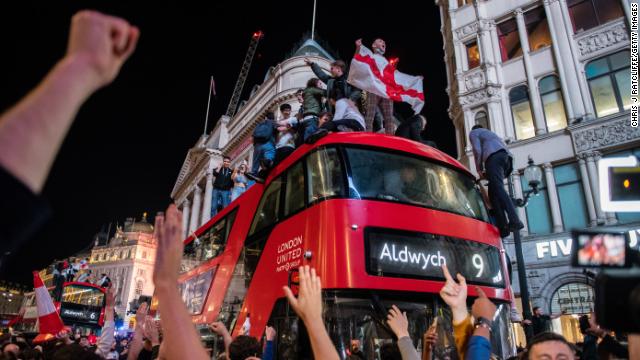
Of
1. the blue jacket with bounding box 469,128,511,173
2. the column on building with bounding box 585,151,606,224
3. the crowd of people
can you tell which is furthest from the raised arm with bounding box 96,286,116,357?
the column on building with bounding box 585,151,606,224

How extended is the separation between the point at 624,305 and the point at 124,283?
88388mm

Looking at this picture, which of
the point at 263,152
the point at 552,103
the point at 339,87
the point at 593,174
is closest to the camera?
the point at 263,152

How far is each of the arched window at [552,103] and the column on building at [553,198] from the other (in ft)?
6.86

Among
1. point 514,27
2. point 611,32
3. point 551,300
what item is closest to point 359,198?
point 551,300

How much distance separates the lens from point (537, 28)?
19391 mm

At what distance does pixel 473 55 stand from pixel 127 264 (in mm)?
80291

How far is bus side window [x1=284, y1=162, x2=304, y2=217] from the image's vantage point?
206 inches

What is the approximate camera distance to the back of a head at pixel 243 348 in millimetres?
2864

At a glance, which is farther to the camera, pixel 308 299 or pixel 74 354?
pixel 74 354

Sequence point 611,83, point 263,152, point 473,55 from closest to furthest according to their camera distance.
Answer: point 263,152
point 611,83
point 473,55

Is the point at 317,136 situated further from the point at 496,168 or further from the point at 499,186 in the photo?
the point at 496,168

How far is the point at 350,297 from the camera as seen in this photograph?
13.7 ft

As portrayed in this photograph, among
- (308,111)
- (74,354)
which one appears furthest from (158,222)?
(308,111)

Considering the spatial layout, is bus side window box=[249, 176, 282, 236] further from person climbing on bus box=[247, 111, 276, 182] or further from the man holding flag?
the man holding flag
